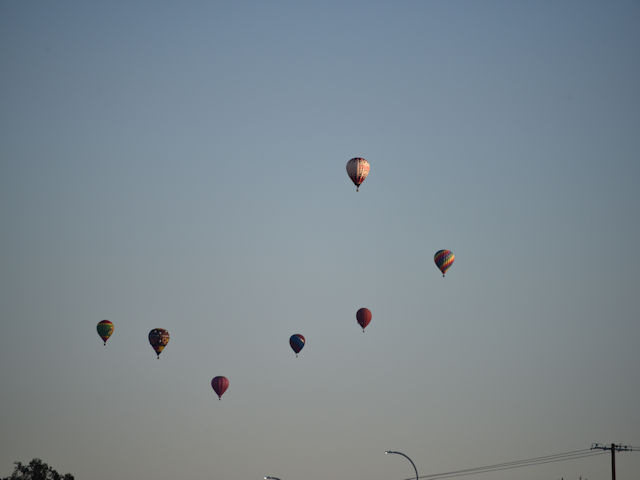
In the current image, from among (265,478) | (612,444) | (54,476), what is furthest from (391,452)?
(54,476)

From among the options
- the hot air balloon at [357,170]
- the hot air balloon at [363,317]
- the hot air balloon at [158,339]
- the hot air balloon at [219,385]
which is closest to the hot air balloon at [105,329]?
the hot air balloon at [158,339]

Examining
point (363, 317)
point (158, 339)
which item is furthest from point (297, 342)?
point (158, 339)

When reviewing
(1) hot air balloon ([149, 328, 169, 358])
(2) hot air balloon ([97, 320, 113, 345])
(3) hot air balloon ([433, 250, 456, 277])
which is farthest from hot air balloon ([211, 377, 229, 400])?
(3) hot air balloon ([433, 250, 456, 277])

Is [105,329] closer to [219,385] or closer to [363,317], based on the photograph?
[219,385]

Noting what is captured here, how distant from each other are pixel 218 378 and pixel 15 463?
5138 centimetres

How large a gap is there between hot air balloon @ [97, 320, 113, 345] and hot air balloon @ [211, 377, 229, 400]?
1154 centimetres

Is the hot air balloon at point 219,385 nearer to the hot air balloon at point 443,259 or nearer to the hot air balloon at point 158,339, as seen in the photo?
the hot air balloon at point 158,339

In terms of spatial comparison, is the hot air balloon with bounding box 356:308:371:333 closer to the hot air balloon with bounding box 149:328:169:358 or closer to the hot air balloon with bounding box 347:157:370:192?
the hot air balloon with bounding box 347:157:370:192

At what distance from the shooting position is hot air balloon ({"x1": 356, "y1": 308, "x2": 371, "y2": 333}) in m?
100

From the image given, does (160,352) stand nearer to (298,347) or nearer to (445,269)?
(298,347)

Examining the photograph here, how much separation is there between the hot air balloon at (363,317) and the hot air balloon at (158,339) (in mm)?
19058

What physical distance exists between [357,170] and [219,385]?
86.7 ft

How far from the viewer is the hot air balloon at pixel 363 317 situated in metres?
100

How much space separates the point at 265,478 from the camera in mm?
70562
